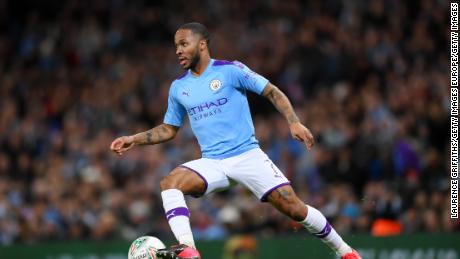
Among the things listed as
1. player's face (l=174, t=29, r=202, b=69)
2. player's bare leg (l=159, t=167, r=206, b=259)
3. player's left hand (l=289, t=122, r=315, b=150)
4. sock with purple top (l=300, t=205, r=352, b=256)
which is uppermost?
player's face (l=174, t=29, r=202, b=69)

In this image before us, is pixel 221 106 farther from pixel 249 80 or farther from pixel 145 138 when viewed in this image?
pixel 145 138

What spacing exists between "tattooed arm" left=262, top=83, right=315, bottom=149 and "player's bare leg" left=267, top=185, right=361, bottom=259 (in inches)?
30.5

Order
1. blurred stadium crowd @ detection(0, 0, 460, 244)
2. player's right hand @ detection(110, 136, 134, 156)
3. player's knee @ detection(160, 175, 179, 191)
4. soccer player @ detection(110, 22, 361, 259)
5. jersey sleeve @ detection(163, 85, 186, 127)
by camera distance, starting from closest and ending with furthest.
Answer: player's knee @ detection(160, 175, 179, 191) < soccer player @ detection(110, 22, 361, 259) < player's right hand @ detection(110, 136, 134, 156) < jersey sleeve @ detection(163, 85, 186, 127) < blurred stadium crowd @ detection(0, 0, 460, 244)

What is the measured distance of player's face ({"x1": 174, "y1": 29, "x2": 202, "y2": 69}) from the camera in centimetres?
1024

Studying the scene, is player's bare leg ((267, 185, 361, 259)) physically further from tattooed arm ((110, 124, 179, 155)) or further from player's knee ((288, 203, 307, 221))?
tattooed arm ((110, 124, 179, 155))

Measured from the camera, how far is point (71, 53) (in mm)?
22922

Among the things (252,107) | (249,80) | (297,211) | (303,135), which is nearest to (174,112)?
(249,80)

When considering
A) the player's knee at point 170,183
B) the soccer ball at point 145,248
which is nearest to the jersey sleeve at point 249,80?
the player's knee at point 170,183

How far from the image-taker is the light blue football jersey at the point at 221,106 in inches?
405

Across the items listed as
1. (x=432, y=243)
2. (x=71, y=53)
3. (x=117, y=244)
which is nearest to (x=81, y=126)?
(x=71, y=53)

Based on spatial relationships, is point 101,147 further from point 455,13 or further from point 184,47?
point 184,47

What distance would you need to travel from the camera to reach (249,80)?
10297 mm

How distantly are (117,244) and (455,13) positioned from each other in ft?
21.8

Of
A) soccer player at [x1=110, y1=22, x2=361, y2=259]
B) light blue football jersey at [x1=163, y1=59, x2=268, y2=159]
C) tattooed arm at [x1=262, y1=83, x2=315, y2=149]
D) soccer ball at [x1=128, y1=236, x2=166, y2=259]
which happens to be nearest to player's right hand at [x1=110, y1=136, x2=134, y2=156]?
soccer player at [x1=110, y1=22, x2=361, y2=259]
